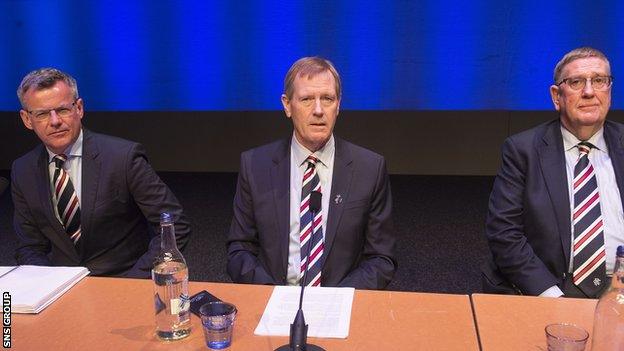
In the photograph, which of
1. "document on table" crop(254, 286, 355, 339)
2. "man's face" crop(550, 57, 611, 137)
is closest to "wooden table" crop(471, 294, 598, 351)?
"document on table" crop(254, 286, 355, 339)

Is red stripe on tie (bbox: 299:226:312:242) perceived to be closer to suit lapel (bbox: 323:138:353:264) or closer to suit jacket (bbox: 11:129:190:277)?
suit lapel (bbox: 323:138:353:264)

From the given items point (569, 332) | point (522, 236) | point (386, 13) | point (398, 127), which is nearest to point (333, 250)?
point (522, 236)

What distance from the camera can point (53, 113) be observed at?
2.19m

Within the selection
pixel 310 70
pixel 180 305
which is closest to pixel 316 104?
pixel 310 70

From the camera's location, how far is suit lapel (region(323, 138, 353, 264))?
211 cm

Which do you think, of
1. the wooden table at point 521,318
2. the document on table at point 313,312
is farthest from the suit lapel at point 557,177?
the document on table at point 313,312

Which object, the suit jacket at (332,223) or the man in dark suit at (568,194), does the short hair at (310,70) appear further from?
the man in dark suit at (568,194)

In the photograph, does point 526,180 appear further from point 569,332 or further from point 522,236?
point 569,332

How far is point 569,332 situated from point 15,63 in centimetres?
507

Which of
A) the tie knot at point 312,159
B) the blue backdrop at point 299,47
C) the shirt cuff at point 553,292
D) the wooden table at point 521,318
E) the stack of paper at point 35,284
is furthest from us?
the blue backdrop at point 299,47

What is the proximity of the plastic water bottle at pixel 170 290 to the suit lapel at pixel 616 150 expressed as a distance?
5.26ft

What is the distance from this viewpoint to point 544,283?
2102mm

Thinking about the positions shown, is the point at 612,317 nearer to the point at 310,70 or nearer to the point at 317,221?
the point at 317,221

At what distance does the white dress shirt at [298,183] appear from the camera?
7.02 feet
